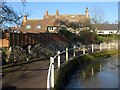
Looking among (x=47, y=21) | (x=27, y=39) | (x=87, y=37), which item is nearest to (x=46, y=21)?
(x=47, y=21)

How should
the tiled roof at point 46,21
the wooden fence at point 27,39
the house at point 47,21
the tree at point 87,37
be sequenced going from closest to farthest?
the wooden fence at point 27,39, the tree at point 87,37, the house at point 47,21, the tiled roof at point 46,21

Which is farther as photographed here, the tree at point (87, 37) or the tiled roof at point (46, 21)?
the tiled roof at point (46, 21)

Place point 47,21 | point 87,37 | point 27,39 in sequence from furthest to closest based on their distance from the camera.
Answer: point 47,21 < point 87,37 < point 27,39

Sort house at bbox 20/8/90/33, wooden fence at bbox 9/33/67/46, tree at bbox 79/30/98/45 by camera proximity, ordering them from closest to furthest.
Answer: wooden fence at bbox 9/33/67/46 < tree at bbox 79/30/98/45 < house at bbox 20/8/90/33

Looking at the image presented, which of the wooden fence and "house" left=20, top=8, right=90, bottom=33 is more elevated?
"house" left=20, top=8, right=90, bottom=33

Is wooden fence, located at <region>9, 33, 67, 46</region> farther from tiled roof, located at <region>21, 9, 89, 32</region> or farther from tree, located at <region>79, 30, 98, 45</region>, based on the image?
tiled roof, located at <region>21, 9, 89, 32</region>

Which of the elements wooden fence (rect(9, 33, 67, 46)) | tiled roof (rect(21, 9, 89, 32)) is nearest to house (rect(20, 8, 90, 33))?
tiled roof (rect(21, 9, 89, 32))

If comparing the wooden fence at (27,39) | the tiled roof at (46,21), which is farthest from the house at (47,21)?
the wooden fence at (27,39)

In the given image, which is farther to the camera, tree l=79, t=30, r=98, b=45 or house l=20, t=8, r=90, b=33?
house l=20, t=8, r=90, b=33

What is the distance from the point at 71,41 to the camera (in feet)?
113

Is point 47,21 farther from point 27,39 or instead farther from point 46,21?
point 27,39

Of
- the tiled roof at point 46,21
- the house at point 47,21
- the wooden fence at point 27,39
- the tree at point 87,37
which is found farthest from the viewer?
the tiled roof at point 46,21

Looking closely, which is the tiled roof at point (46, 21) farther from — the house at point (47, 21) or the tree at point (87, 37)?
the tree at point (87, 37)

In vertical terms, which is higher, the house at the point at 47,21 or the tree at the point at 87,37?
the house at the point at 47,21
